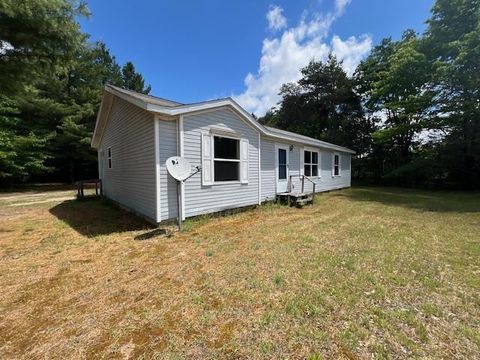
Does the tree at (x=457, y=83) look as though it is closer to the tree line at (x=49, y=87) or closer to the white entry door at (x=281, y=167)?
the white entry door at (x=281, y=167)

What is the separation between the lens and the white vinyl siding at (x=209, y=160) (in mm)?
6184

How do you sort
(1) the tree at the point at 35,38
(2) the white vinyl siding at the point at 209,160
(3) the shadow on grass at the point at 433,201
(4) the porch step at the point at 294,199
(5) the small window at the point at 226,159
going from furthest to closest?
(4) the porch step at the point at 294,199 < (3) the shadow on grass at the point at 433,201 < (5) the small window at the point at 226,159 < (2) the white vinyl siding at the point at 209,160 < (1) the tree at the point at 35,38

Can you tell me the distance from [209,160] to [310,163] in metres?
6.86

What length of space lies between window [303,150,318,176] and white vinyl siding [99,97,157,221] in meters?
7.55

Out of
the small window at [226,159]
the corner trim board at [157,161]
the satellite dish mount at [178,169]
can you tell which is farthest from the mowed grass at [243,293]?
the small window at [226,159]

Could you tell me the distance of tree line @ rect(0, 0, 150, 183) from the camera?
19.1 ft

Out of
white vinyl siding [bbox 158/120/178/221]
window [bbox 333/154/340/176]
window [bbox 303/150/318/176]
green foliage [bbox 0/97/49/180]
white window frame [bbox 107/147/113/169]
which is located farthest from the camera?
green foliage [bbox 0/97/49/180]

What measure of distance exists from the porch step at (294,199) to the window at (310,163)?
226cm

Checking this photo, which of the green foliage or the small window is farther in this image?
the green foliage

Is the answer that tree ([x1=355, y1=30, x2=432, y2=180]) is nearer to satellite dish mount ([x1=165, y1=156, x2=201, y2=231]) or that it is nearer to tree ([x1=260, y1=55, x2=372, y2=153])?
tree ([x1=260, y1=55, x2=372, y2=153])

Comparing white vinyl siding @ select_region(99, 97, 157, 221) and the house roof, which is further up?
the house roof

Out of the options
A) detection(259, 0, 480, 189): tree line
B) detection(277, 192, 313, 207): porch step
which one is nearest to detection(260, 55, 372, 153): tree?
detection(259, 0, 480, 189): tree line

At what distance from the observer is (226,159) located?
718cm

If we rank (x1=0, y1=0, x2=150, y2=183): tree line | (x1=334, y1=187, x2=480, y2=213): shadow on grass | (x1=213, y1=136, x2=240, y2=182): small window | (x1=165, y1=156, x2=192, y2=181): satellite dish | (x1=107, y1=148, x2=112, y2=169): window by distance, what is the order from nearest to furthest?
(x1=165, y1=156, x2=192, y2=181): satellite dish < (x1=0, y1=0, x2=150, y2=183): tree line < (x1=213, y1=136, x2=240, y2=182): small window < (x1=334, y1=187, x2=480, y2=213): shadow on grass < (x1=107, y1=148, x2=112, y2=169): window
